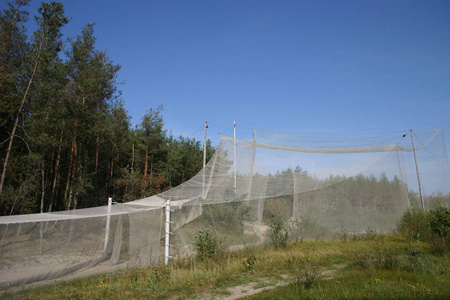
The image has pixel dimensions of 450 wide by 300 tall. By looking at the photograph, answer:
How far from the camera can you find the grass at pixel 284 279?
368 cm

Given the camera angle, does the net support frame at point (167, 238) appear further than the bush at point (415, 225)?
No

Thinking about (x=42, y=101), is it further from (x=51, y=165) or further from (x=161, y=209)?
(x=161, y=209)

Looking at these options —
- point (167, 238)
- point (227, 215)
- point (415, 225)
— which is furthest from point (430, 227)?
point (167, 238)

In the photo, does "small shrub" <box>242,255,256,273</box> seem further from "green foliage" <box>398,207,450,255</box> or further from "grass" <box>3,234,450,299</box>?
"green foliage" <box>398,207,450,255</box>

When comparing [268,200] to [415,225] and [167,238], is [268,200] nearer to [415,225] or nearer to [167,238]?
[167,238]

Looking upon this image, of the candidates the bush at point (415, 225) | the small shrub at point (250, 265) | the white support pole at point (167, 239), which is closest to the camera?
the small shrub at point (250, 265)

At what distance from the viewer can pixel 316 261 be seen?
5.66 metres

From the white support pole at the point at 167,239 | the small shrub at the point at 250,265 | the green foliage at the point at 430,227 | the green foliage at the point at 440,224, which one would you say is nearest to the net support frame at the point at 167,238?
the white support pole at the point at 167,239

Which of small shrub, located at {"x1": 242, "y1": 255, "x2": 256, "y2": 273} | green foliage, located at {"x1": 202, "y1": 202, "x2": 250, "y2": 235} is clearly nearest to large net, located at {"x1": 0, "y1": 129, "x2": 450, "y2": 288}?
green foliage, located at {"x1": 202, "y1": 202, "x2": 250, "y2": 235}

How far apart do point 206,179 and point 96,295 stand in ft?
13.9

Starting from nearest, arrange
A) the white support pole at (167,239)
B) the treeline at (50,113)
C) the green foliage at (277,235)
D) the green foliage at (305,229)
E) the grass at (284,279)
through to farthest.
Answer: the grass at (284,279), the white support pole at (167,239), the green foliage at (277,235), the green foliage at (305,229), the treeline at (50,113)

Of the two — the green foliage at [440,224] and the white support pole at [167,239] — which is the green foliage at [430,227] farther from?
the white support pole at [167,239]

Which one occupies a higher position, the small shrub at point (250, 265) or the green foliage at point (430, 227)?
the green foliage at point (430, 227)


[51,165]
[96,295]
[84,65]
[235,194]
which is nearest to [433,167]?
[235,194]
